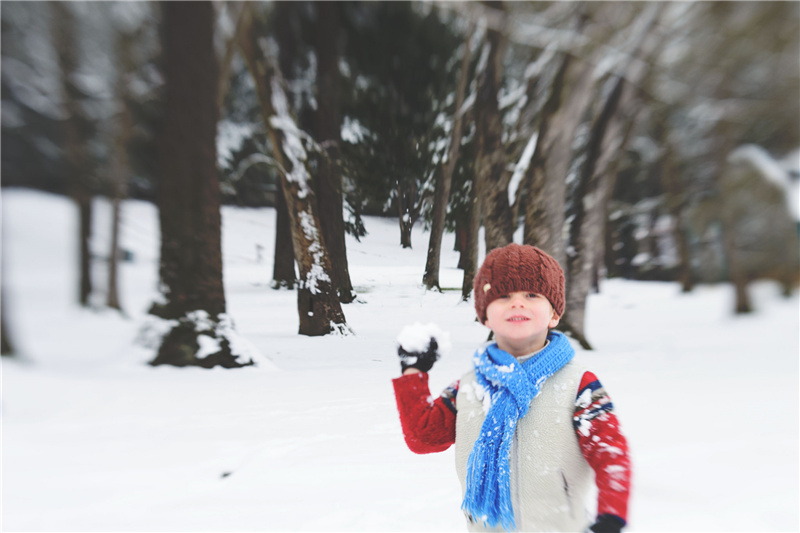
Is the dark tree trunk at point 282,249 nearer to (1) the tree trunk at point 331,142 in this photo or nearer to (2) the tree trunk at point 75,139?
(1) the tree trunk at point 331,142

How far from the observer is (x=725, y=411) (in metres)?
1.86

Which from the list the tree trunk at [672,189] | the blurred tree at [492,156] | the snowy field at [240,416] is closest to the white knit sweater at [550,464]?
the snowy field at [240,416]

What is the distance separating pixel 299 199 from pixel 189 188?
1.14 ft

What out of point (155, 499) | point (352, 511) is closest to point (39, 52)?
point (155, 499)

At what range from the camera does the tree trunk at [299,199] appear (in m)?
1.31

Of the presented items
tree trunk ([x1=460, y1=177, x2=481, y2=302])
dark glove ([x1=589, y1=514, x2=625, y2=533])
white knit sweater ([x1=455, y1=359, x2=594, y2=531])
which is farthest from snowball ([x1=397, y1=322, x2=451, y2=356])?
tree trunk ([x1=460, y1=177, x2=481, y2=302])

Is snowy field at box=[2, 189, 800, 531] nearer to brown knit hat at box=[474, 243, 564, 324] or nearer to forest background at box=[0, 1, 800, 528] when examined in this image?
forest background at box=[0, 1, 800, 528]

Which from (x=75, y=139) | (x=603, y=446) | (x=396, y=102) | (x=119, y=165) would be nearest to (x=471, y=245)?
(x=396, y=102)

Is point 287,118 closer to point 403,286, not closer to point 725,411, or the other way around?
point 403,286

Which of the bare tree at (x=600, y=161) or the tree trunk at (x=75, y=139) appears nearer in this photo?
the tree trunk at (x=75, y=139)

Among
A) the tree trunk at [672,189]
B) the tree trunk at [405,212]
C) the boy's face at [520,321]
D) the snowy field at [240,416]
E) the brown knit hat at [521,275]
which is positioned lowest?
the snowy field at [240,416]

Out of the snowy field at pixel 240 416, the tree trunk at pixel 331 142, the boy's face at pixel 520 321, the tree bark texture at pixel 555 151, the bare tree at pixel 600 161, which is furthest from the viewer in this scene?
the bare tree at pixel 600 161

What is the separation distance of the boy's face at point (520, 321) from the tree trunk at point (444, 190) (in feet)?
1.44

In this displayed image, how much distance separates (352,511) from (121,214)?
1.14 meters
